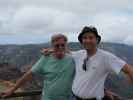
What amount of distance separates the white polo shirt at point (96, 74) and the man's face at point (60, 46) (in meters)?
0.41

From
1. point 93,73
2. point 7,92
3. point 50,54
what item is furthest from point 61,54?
point 7,92

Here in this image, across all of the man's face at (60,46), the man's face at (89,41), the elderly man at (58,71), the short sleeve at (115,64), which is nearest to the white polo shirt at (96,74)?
the short sleeve at (115,64)

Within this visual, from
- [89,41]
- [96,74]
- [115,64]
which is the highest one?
[89,41]

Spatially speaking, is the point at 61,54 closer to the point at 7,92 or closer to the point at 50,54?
the point at 50,54

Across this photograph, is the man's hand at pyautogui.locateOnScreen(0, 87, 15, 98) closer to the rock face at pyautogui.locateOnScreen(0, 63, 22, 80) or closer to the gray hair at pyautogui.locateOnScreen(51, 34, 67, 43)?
the gray hair at pyautogui.locateOnScreen(51, 34, 67, 43)

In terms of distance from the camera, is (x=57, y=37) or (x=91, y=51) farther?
(x=57, y=37)

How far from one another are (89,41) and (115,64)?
0.42 m

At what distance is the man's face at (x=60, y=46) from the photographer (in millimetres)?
5195

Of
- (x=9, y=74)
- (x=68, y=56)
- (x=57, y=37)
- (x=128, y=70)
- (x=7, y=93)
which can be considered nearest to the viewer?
(x=128, y=70)

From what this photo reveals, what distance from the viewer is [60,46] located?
5.21 meters

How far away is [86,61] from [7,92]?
1.42m

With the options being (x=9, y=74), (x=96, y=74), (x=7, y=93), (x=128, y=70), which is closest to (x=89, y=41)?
(x=96, y=74)

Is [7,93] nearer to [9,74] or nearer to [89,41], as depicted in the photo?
[89,41]

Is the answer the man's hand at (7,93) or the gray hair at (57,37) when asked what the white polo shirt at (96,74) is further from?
the man's hand at (7,93)
